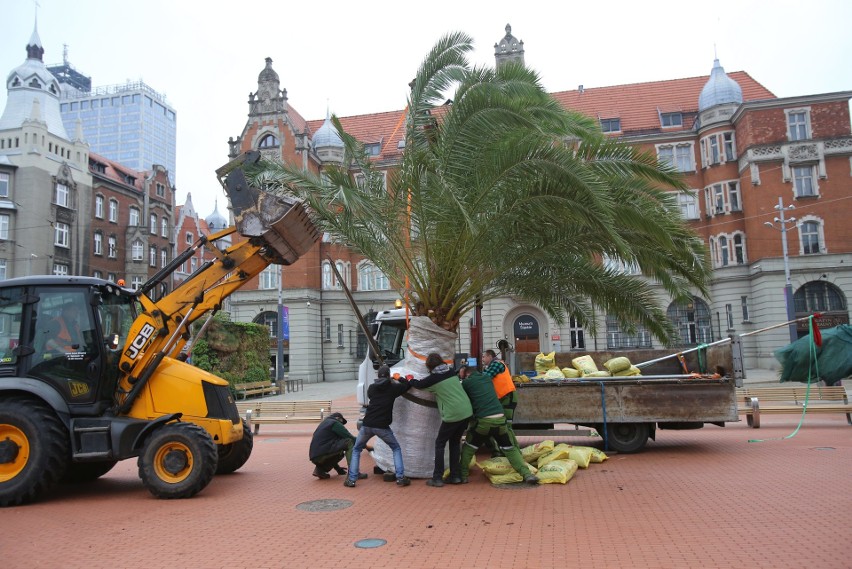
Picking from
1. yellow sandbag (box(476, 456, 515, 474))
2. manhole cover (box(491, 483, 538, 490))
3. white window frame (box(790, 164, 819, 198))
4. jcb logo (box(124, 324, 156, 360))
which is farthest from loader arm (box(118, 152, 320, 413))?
white window frame (box(790, 164, 819, 198))

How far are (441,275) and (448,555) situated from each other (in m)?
5.26

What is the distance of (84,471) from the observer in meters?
9.80

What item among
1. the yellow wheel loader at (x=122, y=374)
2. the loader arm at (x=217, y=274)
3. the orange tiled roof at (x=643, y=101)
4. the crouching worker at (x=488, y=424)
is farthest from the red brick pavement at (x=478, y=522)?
the orange tiled roof at (x=643, y=101)

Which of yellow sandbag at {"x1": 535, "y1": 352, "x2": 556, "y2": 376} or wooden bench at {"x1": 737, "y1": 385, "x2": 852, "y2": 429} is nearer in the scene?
yellow sandbag at {"x1": 535, "y1": 352, "x2": 556, "y2": 376}

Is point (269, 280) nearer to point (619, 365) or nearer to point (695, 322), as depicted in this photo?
point (695, 322)

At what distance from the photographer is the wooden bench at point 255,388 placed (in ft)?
89.6

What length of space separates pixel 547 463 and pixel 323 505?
352cm

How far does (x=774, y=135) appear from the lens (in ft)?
113

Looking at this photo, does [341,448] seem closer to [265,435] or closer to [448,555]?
[448,555]

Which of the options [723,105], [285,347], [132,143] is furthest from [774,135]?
[132,143]

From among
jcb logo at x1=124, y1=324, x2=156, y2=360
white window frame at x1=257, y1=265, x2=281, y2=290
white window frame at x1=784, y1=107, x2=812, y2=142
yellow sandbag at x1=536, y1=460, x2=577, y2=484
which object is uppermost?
white window frame at x1=784, y1=107, x2=812, y2=142

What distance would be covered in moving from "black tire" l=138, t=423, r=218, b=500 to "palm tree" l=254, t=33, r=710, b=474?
115 inches

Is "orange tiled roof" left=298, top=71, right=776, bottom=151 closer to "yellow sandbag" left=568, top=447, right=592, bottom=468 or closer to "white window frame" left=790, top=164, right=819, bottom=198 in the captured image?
"white window frame" left=790, top=164, right=819, bottom=198

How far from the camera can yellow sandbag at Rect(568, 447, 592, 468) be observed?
9.84 meters
